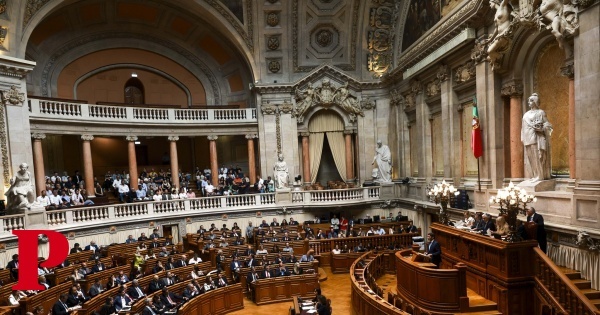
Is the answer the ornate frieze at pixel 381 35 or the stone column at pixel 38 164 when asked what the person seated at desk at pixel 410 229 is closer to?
the ornate frieze at pixel 381 35

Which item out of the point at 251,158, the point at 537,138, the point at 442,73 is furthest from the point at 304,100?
the point at 537,138

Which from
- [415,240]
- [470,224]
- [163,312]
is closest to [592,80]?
[470,224]

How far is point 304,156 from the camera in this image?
77.9 feet

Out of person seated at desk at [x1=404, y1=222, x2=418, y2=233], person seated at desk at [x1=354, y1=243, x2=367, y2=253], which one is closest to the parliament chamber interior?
person seated at desk at [x1=354, y1=243, x2=367, y2=253]

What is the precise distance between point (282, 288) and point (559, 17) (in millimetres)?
10204

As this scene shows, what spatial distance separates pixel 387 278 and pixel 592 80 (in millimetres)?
8353

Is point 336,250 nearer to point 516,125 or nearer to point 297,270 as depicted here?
point 297,270

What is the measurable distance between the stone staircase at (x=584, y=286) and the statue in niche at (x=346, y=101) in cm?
1539

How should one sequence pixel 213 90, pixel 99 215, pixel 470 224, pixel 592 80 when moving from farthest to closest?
pixel 213 90 → pixel 99 215 → pixel 470 224 → pixel 592 80

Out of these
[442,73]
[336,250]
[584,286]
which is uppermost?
[442,73]

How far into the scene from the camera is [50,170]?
67.9 feet

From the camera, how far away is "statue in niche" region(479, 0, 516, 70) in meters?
11.6

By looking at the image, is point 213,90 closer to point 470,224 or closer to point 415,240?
point 415,240

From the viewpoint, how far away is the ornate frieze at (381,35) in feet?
73.0
